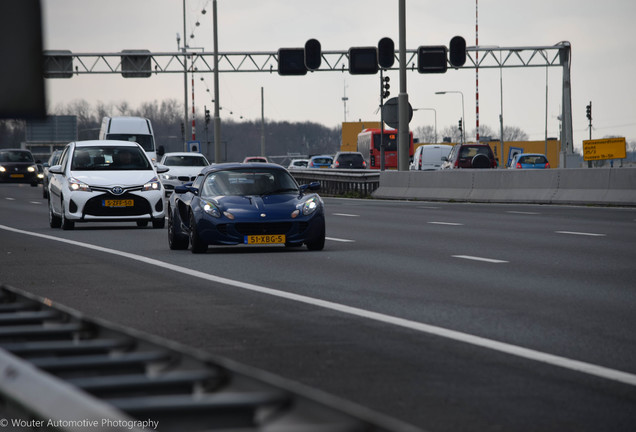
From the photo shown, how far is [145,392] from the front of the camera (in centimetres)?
280

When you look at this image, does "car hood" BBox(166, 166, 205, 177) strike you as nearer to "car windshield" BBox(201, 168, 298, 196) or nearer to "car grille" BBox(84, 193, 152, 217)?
"car grille" BBox(84, 193, 152, 217)

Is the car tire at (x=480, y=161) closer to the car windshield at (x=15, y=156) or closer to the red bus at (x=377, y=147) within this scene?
the red bus at (x=377, y=147)

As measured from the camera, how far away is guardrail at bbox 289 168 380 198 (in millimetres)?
40312

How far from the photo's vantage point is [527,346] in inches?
305

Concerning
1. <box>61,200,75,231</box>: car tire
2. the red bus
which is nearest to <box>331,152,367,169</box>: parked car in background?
the red bus

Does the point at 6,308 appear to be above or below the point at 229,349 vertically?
above

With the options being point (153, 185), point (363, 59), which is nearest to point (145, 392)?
point (153, 185)

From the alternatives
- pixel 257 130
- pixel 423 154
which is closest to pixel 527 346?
pixel 423 154

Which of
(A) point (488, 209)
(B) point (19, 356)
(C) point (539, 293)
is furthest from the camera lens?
(A) point (488, 209)

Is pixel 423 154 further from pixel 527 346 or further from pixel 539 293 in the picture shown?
pixel 527 346

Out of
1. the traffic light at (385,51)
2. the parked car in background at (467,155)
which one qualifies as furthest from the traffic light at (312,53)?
the traffic light at (385,51)

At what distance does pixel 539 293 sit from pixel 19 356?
803 centimetres

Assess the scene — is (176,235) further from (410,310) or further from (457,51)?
(457,51)

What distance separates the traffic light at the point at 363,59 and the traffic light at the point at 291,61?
4.27m
